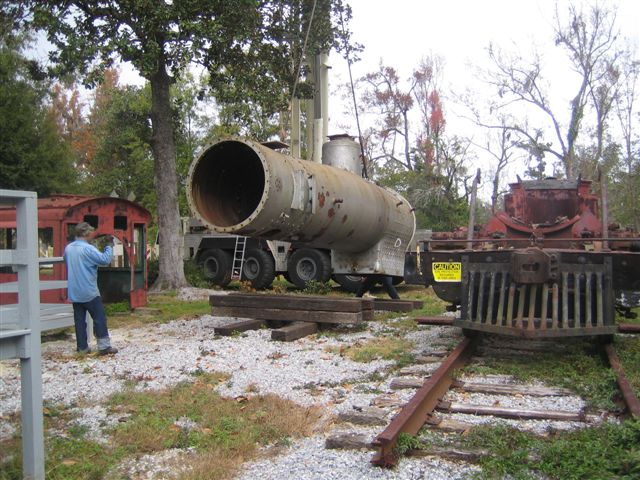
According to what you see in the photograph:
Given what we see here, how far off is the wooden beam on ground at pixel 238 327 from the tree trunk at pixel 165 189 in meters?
5.92

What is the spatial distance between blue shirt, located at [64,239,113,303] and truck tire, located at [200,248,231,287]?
10027mm

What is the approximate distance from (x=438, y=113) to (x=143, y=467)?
37.9 metres

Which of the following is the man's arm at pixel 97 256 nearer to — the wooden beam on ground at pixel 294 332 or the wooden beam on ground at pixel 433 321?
the wooden beam on ground at pixel 294 332

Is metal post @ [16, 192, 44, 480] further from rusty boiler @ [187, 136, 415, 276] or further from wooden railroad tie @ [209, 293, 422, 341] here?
wooden railroad tie @ [209, 293, 422, 341]

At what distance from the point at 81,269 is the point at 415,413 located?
15.0ft

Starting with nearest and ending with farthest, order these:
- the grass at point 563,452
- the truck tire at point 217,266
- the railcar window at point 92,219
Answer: the grass at point 563,452 → the railcar window at point 92,219 → the truck tire at point 217,266

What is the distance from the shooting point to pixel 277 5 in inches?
599

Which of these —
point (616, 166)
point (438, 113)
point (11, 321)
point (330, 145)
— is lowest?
point (11, 321)

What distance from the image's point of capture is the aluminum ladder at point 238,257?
1694cm

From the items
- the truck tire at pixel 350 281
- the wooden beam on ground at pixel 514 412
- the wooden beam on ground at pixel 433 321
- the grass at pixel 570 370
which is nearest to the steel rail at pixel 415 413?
the wooden beam on ground at pixel 514 412

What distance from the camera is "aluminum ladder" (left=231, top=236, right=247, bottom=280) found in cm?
1694

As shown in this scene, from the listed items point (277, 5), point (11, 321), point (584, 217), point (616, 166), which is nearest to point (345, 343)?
point (584, 217)

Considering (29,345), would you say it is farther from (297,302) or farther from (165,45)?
(165,45)

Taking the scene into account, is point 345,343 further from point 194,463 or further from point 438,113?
point 438,113
